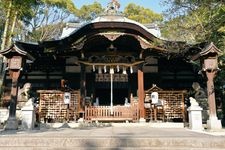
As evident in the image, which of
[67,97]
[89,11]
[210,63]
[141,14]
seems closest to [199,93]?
[210,63]

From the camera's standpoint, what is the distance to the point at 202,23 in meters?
10.5

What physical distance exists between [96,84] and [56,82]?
2.53 meters

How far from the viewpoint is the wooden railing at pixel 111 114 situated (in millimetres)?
11914

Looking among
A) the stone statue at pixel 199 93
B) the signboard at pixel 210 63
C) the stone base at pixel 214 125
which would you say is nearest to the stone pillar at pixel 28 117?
the stone base at pixel 214 125

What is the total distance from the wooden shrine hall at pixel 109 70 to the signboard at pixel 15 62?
0.18m

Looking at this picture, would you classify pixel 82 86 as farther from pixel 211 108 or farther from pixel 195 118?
pixel 211 108

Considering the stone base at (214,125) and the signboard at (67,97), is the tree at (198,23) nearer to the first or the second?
the stone base at (214,125)

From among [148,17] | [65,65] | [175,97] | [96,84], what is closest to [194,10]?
[175,97]

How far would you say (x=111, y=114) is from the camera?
39.3 feet

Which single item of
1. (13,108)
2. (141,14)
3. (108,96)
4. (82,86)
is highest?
(141,14)

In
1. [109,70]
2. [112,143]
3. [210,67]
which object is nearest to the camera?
[112,143]

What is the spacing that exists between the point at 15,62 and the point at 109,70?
194 inches

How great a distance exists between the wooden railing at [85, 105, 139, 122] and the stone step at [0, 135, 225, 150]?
618 cm

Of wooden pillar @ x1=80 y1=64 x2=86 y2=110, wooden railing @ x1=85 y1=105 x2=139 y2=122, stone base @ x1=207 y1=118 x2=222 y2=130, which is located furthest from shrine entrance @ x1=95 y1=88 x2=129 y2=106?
stone base @ x1=207 y1=118 x2=222 y2=130
